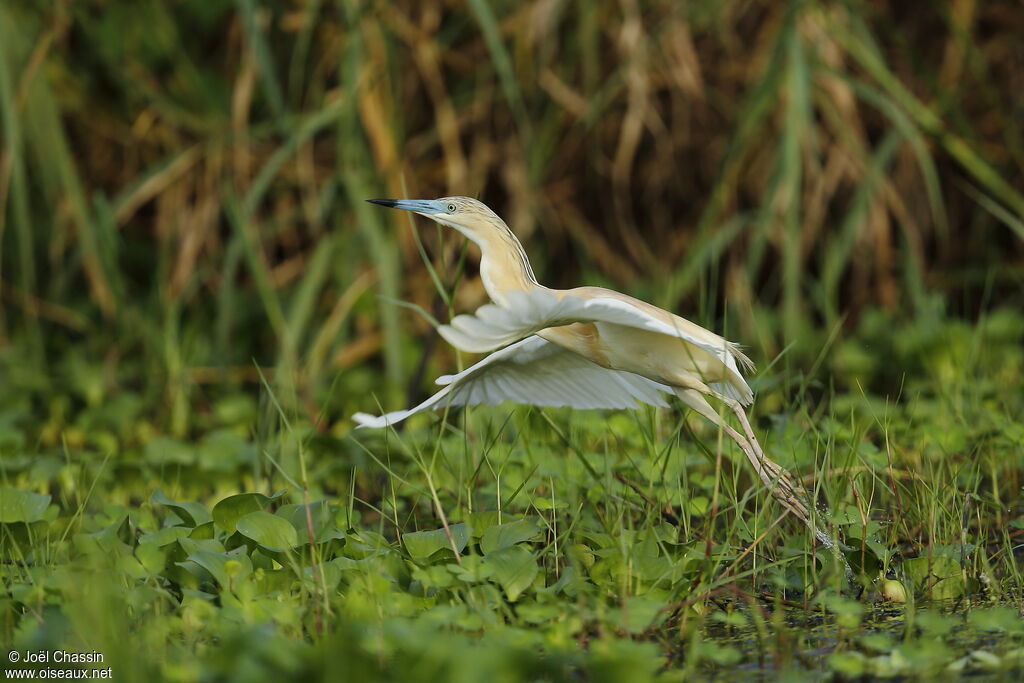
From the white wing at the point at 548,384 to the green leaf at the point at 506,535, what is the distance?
35 centimetres

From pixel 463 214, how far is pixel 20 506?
3.44 feet

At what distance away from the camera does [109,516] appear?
9.12 feet

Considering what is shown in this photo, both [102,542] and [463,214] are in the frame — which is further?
[463,214]

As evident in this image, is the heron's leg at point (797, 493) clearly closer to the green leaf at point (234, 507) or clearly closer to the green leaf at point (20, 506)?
the green leaf at point (234, 507)

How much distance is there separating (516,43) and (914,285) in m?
1.70

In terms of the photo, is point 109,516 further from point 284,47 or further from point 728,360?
point 284,47

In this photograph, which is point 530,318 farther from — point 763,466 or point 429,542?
point 763,466

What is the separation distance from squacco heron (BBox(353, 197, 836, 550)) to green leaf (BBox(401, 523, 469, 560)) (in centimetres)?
24

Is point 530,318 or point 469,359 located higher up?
point 530,318

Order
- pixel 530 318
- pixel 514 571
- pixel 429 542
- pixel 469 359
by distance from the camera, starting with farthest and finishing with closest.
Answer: pixel 469 359
pixel 429 542
pixel 514 571
pixel 530 318

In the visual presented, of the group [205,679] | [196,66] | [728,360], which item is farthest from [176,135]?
[205,679]

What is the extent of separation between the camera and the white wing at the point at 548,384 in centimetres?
257

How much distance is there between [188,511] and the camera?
248 cm

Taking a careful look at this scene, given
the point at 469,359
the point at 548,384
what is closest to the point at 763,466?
the point at 548,384
